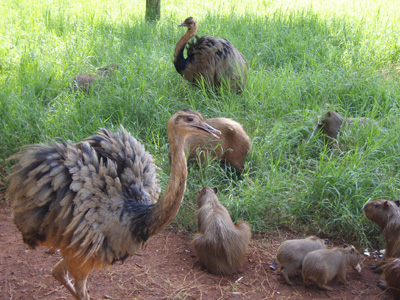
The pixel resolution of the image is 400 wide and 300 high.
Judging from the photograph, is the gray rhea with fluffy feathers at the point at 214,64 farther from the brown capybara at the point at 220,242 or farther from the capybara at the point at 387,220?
the capybara at the point at 387,220

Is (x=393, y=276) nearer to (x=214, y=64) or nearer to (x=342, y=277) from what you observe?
(x=342, y=277)

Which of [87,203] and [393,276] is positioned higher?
[87,203]

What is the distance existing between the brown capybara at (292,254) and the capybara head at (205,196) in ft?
2.60

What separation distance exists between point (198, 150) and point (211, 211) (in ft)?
3.29

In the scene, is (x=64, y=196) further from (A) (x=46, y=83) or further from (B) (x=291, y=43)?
(B) (x=291, y=43)

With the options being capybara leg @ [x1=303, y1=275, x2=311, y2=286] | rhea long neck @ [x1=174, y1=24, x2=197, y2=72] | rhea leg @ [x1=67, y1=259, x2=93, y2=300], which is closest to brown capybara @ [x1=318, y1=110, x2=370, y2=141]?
capybara leg @ [x1=303, y1=275, x2=311, y2=286]

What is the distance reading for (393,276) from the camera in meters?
3.33

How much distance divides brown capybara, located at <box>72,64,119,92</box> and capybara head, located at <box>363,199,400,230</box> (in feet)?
12.3

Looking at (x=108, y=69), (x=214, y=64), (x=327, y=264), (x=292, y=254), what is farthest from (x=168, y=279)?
(x=108, y=69)

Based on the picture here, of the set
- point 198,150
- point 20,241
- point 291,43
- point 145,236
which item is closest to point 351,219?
point 198,150

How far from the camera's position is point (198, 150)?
474 cm

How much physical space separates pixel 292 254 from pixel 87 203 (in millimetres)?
1688

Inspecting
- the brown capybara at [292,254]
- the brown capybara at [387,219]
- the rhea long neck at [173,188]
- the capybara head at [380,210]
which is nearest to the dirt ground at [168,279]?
the brown capybara at [292,254]

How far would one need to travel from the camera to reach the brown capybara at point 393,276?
130 inches
